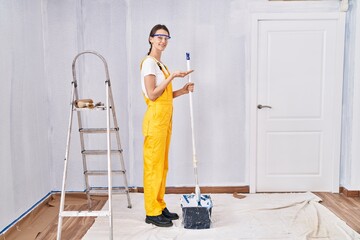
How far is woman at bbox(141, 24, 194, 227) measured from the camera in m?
3.13

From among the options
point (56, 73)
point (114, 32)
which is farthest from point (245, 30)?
point (56, 73)

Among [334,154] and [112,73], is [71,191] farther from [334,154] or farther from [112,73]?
[334,154]

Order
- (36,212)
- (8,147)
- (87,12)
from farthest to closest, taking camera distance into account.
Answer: (87,12)
(36,212)
(8,147)

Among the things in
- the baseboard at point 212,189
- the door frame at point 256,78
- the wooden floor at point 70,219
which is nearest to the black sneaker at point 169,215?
the wooden floor at point 70,219

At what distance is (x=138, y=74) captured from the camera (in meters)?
4.16

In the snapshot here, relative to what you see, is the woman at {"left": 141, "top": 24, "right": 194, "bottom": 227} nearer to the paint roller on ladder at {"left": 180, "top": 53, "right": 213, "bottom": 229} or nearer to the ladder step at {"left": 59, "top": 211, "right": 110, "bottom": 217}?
the paint roller on ladder at {"left": 180, "top": 53, "right": 213, "bottom": 229}

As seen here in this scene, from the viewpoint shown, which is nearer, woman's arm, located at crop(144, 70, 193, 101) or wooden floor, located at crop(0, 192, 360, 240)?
woman's arm, located at crop(144, 70, 193, 101)

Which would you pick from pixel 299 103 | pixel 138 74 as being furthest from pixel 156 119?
pixel 299 103

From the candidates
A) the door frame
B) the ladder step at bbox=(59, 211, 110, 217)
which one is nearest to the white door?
the door frame

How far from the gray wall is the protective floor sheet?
451 mm

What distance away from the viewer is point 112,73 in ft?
13.7

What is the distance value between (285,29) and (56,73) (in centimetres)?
245

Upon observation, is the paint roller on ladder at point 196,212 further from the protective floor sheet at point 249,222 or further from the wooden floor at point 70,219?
the wooden floor at point 70,219

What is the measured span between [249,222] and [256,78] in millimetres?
1554
